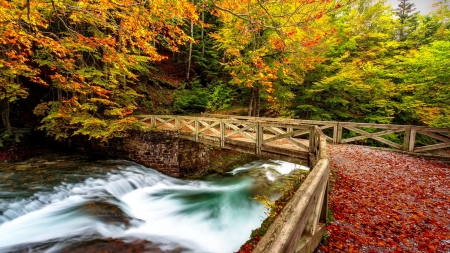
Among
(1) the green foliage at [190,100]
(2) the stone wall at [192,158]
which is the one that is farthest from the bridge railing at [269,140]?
(1) the green foliage at [190,100]

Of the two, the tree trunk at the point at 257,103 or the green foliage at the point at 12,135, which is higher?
the tree trunk at the point at 257,103

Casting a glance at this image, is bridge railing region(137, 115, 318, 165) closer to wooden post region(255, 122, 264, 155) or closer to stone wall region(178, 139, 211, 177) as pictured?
wooden post region(255, 122, 264, 155)

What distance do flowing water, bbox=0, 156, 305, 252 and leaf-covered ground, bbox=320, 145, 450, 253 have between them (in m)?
2.87

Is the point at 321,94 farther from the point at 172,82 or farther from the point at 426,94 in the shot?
the point at 172,82

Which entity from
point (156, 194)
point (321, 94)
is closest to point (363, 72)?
point (321, 94)

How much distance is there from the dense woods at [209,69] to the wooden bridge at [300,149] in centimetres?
200

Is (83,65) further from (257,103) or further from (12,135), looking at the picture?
(257,103)

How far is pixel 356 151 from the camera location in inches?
338

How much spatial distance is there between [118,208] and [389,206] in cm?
733

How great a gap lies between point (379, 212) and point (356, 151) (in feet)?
17.1

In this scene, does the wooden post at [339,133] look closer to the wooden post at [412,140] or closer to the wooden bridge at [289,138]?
the wooden bridge at [289,138]

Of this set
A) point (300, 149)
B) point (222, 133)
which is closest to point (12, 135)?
point (222, 133)

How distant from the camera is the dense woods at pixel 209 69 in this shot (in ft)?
19.9

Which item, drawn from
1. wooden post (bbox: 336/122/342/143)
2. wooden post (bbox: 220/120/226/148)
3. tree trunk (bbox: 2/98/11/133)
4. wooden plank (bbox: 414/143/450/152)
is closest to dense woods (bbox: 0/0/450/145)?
tree trunk (bbox: 2/98/11/133)
